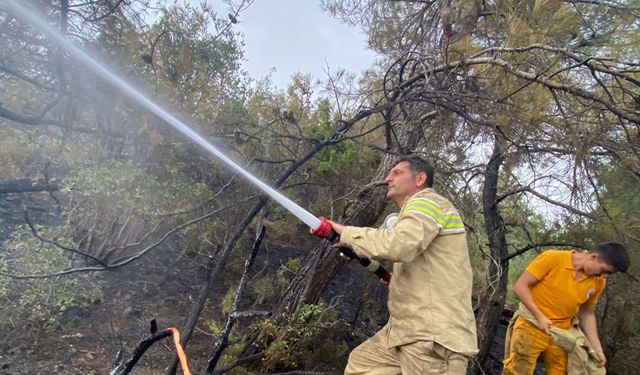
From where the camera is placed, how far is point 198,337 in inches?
191

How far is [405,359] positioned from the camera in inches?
92.4

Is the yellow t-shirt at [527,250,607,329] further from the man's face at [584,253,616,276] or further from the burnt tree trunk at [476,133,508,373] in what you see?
the burnt tree trunk at [476,133,508,373]

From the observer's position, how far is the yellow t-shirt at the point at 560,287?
3.48 meters

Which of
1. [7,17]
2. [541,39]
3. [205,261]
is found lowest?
[205,261]

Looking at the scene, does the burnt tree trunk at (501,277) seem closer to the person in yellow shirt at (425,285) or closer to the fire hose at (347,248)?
the fire hose at (347,248)

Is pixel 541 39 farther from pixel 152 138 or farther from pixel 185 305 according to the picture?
pixel 185 305

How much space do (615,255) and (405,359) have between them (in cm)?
202

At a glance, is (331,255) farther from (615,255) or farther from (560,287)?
(615,255)

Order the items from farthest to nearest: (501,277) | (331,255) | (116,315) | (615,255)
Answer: (501,277) → (116,315) → (331,255) → (615,255)

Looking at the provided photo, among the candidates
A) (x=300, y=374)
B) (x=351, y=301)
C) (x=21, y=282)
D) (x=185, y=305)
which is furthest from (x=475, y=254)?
(x=21, y=282)

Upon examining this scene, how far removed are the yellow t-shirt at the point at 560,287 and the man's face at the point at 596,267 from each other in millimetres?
94

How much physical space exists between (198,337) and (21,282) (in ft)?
5.93

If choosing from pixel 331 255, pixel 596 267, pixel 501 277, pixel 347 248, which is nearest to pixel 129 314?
pixel 331 255

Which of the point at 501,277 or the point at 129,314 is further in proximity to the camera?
the point at 501,277
